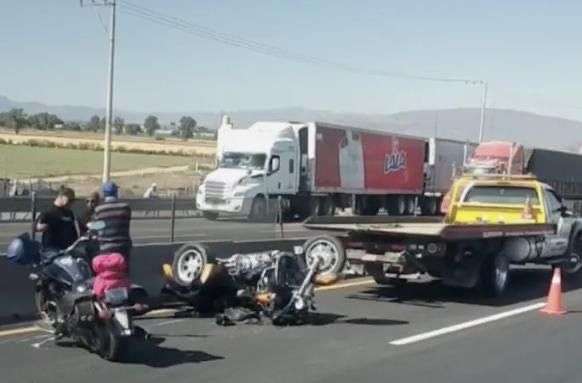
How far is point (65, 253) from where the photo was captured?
28.1ft

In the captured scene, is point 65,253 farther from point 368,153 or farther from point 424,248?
point 368,153

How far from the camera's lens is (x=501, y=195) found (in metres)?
16.8

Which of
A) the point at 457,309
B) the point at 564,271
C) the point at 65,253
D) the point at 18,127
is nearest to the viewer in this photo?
the point at 65,253

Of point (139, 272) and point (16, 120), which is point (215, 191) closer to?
point (139, 272)

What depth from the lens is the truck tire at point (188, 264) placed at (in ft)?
36.0

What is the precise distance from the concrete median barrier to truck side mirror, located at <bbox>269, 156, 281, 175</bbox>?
1869 centimetres

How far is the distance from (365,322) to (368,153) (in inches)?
1252

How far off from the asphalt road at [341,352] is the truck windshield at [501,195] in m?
4.34

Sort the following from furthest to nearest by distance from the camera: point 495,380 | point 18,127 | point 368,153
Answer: point 18,127
point 368,153
point 495,380

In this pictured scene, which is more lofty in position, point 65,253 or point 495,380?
point 65,253

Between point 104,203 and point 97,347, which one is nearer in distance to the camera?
point 97,347

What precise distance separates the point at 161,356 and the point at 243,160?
2760 centimetres

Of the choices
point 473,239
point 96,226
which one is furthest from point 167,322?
point 473,239

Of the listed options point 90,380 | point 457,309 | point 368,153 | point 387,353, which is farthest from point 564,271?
point 368,153
